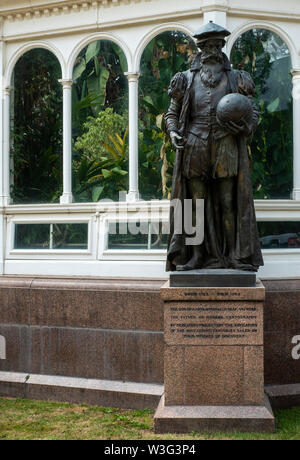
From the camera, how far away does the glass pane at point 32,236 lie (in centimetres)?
723

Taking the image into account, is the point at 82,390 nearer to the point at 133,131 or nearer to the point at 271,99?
the point at 133,131

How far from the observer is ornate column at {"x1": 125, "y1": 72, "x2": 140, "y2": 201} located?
6.93m

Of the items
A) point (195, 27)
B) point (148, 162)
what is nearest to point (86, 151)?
point (148, 162)

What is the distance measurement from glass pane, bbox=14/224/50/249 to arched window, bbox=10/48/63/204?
37cm

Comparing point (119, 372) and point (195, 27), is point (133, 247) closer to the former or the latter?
point (119, 372)

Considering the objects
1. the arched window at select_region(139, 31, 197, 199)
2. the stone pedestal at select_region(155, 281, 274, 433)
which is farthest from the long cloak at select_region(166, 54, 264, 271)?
the arched window at select_region(139, 31, 197, 199)

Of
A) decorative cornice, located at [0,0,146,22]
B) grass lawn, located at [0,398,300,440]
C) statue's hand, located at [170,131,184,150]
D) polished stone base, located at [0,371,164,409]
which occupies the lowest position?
grass lawn, located at [0,398,300,440]

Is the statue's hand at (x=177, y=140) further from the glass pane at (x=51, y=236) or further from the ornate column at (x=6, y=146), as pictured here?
the ornate column at (x=6, y=146)

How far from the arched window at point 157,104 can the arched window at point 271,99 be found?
718 mm

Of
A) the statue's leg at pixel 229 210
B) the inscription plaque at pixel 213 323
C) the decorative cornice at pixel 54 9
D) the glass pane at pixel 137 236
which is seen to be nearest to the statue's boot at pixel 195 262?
the statue's leg at pixel 229 210

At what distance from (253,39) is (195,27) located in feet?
2.48

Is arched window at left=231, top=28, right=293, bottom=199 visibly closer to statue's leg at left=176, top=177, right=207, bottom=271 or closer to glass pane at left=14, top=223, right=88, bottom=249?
statue's leg at left=176, top=177, right=207, bottom=271

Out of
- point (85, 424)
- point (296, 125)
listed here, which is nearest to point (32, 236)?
point (85, 424)

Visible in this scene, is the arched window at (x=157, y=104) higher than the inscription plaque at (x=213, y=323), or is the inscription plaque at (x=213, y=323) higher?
the arched window at (x=157, y=104)
